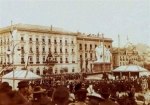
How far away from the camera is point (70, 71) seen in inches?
814

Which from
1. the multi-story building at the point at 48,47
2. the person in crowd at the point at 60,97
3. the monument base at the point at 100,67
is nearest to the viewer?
the person in crowd at the point at 60,97

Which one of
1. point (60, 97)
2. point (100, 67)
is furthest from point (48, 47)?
point (60, 97)

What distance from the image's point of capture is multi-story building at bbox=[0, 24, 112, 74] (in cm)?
1474

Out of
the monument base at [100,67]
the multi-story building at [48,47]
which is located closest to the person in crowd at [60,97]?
the multi-story building at [48,47]

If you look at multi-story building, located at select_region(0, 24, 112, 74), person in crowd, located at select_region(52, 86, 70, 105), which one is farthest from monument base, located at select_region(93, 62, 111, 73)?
person in crowd, located at select_region(52, 86, 70, 105)

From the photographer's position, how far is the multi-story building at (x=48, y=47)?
14.7 meters

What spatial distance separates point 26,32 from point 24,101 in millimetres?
15373

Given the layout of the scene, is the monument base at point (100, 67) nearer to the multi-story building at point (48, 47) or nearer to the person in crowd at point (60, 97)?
the multi-story building at point (48, 47)

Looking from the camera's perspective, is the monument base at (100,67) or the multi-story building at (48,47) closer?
the multi-story building at (48,47)

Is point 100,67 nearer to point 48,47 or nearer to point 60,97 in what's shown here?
point 48,47

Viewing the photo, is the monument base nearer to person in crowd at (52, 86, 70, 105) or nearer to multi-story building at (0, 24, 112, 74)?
multi-story building at (0, 24, 112, 74)

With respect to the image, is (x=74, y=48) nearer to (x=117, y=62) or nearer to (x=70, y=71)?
(x=70, y=71)

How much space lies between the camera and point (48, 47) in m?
18.3

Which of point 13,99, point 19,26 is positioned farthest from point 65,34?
point 13,99
